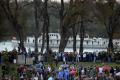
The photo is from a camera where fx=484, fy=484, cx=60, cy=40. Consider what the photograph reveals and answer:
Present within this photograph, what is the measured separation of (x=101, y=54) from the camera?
4872 centimetres

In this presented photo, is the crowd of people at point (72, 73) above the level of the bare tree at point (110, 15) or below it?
below

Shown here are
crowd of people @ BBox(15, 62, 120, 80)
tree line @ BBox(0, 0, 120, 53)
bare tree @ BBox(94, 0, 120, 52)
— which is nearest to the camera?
crowd of people @ BBox(15, 62, 120, 80)

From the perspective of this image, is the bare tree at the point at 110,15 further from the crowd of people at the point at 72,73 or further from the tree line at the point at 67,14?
the crowd of people at the point at 72,73

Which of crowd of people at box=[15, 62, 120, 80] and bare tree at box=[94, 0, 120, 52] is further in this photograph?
bare tree at box=[94, 0, 120, 52]

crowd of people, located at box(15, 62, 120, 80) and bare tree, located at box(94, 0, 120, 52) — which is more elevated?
bare tree, located at box(94, 0, 120, 52)

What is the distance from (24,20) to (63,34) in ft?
59.9

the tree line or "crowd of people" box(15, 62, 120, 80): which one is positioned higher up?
the tree line

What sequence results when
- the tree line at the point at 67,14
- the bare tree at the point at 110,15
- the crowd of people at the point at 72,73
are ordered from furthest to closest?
1. the bare tree at the point at 110,15
2. the tree line at the point at 67,14
3. the crowd of people at the point at 72,73

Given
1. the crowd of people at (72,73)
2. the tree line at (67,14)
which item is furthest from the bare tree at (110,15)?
the crowd of people at (72,73)

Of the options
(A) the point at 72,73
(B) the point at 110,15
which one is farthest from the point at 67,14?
(A) the point at 72,73

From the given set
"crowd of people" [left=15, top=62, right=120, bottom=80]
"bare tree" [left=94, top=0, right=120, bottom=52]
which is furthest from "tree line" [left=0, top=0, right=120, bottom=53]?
"crowd of people" [left=15, top=62, right=120, bottom=80]

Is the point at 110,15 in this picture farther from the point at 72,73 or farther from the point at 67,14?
the point at 72,73

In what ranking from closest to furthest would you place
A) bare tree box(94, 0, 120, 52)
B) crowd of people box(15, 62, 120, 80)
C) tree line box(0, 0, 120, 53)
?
crowd of people box(15, 62, 120, 80)
tree line box(0, 0, 120, 53)
bare tree box(94, 0, 120, 52)

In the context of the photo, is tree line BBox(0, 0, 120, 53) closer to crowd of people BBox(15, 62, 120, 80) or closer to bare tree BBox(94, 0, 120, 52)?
bare tree BBox(94, 0, 120, 52)
